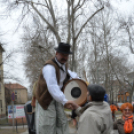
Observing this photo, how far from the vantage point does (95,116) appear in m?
2.27

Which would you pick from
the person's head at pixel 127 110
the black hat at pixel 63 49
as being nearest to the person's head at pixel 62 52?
the black hat at pixel 63 49

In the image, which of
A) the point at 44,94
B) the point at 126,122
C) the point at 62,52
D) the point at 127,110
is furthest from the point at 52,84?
the point at 127,110

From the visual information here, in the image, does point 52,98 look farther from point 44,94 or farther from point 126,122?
point 126,122

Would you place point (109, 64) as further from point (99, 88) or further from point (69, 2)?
point (99, 88)

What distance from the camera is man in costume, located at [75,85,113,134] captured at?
2242 mm

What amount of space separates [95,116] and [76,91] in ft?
2.68

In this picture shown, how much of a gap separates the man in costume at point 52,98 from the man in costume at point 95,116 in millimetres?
331

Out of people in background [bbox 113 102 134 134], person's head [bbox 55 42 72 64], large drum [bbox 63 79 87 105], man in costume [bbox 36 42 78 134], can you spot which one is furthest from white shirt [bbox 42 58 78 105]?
people in background [bbox 113 102 134 134]

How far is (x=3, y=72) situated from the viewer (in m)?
21.7

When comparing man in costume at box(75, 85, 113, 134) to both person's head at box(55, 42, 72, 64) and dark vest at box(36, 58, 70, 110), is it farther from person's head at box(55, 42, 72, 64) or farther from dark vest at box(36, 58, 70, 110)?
person's head at box(55, 42, 72, 64)

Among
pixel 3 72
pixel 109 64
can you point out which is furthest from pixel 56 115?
pixel 109 64

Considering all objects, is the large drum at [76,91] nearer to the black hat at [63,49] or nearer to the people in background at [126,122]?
the black hat at [63,49]

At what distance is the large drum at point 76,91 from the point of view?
2.97 metres

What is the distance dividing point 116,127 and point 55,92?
307cm
